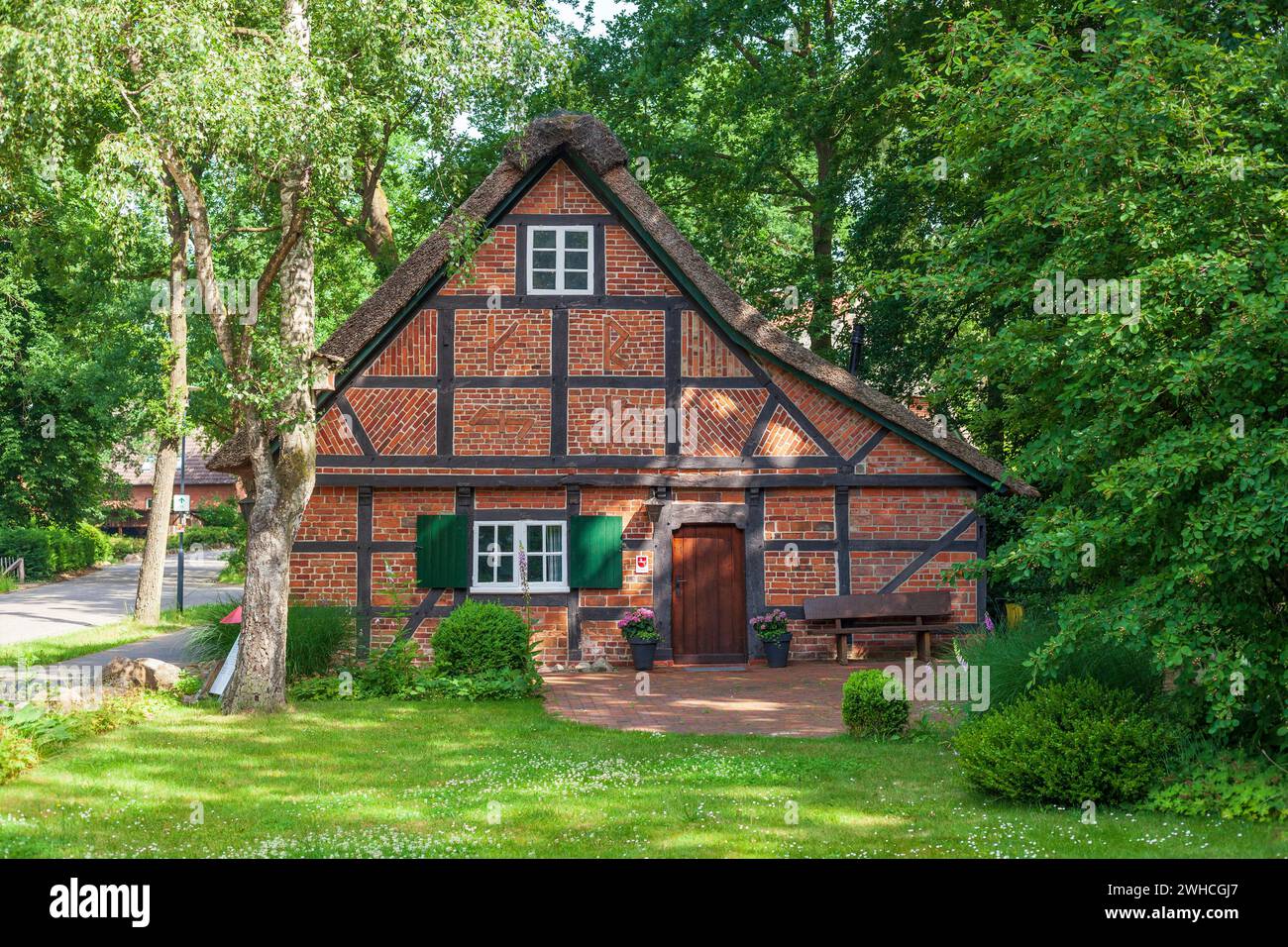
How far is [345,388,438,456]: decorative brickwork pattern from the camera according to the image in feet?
46.3

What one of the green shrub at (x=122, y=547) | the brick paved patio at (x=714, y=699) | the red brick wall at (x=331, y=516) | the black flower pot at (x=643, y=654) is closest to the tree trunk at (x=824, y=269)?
the brick paved patio at (x=714, y=699)

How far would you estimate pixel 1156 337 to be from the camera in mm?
7105

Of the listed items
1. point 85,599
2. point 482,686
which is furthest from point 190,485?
point 482,686

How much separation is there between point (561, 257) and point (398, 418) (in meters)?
2.96

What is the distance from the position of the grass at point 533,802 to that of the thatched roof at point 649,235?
589 centimetres

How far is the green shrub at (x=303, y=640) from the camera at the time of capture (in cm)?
1250

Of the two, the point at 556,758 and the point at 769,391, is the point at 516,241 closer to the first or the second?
the point at 769,391

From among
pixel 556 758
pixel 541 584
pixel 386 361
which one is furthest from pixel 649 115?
pixel 556 758

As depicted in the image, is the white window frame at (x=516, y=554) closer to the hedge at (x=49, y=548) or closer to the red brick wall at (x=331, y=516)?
the red brick wall at (x=331, y=516)

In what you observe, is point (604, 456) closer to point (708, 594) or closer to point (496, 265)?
point (708, 594)

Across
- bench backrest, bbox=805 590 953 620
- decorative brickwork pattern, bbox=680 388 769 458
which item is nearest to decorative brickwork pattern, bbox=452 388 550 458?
decorative brickwork pattern, bbox=680 388 769 458

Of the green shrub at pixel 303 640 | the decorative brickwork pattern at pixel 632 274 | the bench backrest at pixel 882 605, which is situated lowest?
the green shrub at pixel 303 640

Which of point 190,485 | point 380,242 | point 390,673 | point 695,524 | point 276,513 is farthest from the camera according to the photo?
point 190,485

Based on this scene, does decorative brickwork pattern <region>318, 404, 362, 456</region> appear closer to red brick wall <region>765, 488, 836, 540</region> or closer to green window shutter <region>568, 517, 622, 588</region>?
green window shutter <region>568, 517, 622, 588</region>
